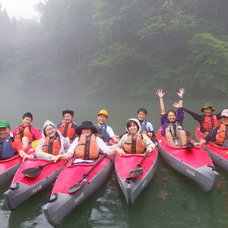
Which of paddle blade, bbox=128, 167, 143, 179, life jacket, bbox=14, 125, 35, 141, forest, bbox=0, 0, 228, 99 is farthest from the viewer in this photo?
forest, bbox=0, 0, 228, 99

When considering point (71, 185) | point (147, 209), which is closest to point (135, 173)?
point (147, 209)

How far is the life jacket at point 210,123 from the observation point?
7.02 m

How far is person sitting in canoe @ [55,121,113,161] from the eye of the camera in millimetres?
4922

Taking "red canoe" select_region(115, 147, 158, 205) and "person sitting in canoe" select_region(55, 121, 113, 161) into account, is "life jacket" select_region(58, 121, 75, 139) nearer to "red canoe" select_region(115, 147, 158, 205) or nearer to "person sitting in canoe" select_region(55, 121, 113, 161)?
"person sitting in canoe" select_region(55, 121, 113, 161)

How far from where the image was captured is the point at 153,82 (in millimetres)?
22672

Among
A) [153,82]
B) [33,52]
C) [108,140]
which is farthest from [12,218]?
[33,52]

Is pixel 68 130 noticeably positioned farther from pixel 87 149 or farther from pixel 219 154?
pixel 219 154

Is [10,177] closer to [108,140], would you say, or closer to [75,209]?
[75,209]

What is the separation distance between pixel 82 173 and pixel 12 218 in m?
1.28

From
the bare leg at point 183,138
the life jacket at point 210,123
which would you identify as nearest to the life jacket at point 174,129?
the bare leg at point 183,138

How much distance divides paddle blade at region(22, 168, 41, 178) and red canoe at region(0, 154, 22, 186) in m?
0.83

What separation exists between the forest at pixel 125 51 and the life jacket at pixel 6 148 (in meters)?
16.1

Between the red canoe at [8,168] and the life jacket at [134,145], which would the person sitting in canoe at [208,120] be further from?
the red canoe at [8,168]

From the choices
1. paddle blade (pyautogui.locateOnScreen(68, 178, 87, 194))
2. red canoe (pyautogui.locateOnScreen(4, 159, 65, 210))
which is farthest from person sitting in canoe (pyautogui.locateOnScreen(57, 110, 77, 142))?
paddle blade (pyautogui.locateOnScreen(68, 178, 87, 194))
